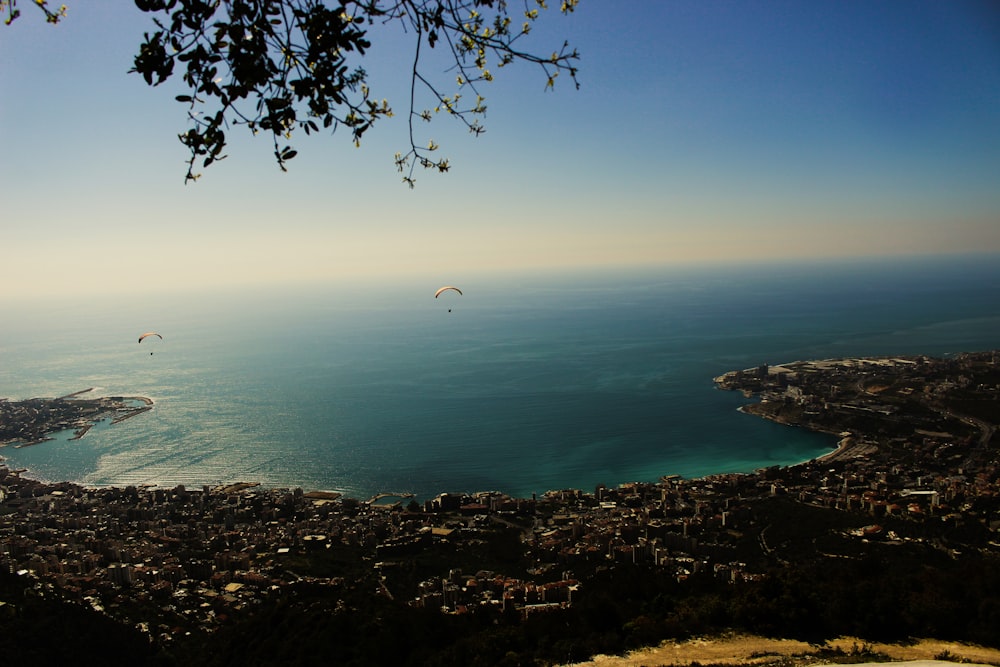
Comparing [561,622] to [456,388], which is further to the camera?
[456,388]

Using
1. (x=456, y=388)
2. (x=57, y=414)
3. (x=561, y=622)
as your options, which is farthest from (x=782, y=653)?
(x=57, y=414)

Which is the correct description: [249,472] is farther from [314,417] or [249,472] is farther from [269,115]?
[269,115]

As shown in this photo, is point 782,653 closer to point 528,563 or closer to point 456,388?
point 528,563

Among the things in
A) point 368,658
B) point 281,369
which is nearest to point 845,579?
point 368,658

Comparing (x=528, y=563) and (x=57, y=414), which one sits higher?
(x=57, y=414)

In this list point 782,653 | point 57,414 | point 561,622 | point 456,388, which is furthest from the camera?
point 456,388

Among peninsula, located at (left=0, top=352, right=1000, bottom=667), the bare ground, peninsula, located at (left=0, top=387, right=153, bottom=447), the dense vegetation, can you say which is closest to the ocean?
peninsula, located at (left=0, top=387, right=153, bottom=447)

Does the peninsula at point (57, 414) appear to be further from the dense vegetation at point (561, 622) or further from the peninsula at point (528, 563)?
the dense vegetation at point (561, 622)
